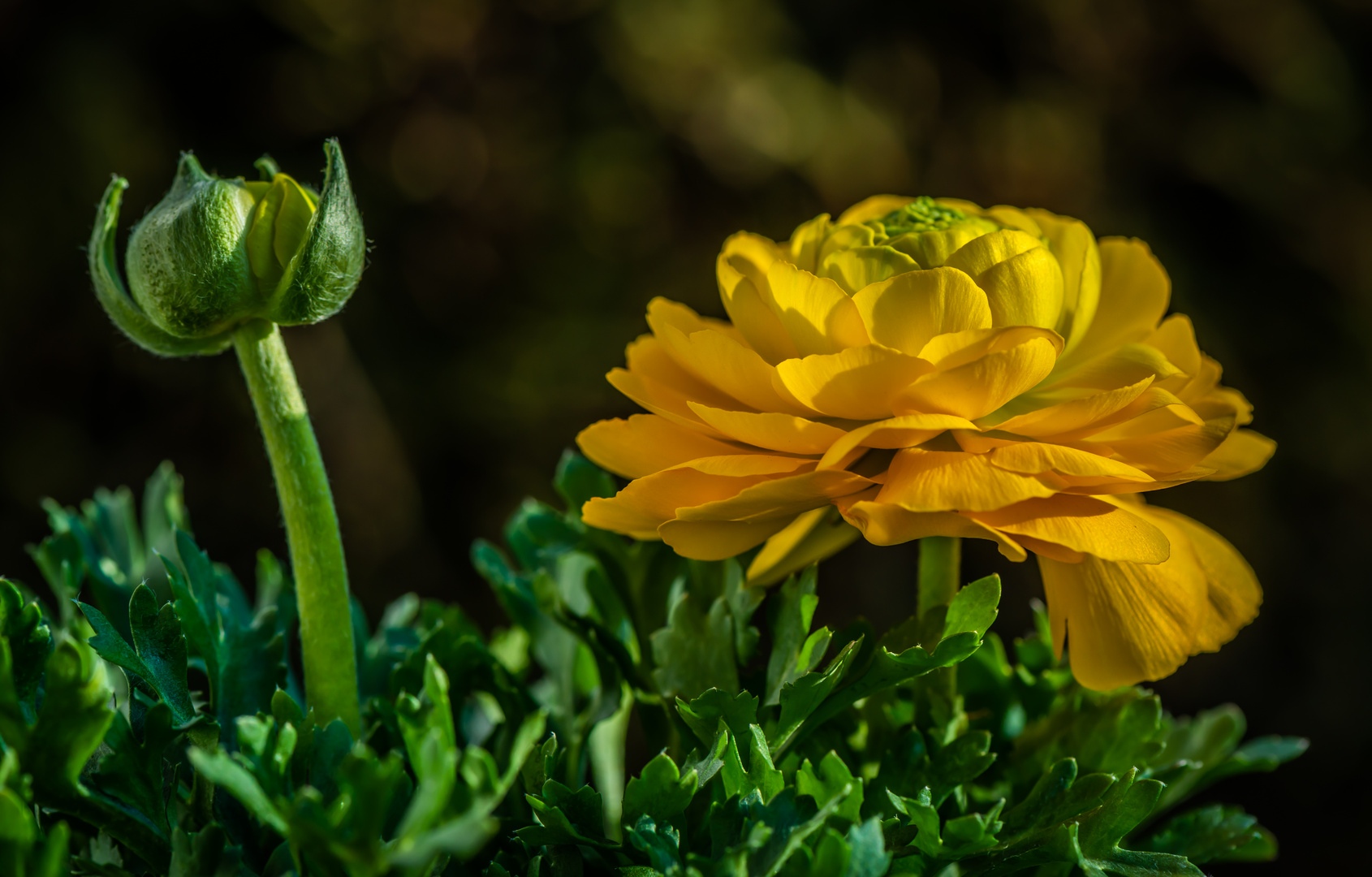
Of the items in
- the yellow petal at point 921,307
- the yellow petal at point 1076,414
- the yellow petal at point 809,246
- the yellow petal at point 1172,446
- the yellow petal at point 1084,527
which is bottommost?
the yellow petal at point 1084,527

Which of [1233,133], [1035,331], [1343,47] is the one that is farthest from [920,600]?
[1343,47]

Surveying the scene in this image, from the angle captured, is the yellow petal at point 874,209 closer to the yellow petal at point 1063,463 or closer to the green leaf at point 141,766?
the yellow petal at point 1063,463

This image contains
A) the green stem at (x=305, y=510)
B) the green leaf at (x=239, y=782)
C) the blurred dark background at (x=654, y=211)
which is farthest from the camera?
the blurred dark background at (x=654, y=211)

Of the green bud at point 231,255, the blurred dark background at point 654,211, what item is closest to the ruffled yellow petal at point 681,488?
the green bud at point 231,255

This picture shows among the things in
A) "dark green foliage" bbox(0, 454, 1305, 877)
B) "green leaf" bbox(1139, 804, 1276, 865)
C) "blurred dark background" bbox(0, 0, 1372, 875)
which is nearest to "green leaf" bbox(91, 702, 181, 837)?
"dark green foliage" bbox(0, 454, 1305, 877)

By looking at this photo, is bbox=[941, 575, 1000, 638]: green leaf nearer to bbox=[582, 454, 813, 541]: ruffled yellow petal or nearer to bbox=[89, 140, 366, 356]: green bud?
bbox=[582, 454, 813, 541]: ruffled yellow petal

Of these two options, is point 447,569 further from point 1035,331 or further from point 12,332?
point 1035,331

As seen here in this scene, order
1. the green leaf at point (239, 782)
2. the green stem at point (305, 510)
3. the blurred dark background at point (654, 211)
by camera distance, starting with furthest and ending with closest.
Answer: the blurred dark background at point (654, 211), the green stem at point (305, 510), the green leaf at point (239, 782)
